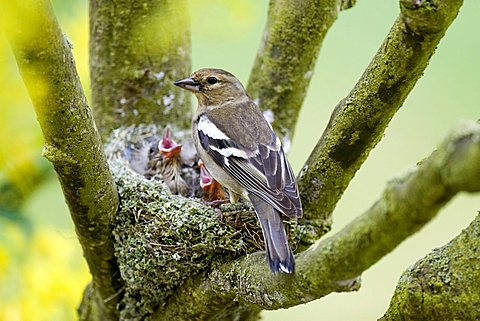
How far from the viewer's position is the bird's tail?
2.78 metres

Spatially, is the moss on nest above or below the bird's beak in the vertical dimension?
below

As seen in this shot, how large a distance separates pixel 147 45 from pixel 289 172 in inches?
51.1

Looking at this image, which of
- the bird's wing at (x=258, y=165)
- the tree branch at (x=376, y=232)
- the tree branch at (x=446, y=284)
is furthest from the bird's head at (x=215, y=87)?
the tree branch at (x=446, y=284)

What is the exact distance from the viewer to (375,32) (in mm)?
7984

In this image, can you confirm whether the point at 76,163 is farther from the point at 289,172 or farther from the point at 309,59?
the point at 309,59

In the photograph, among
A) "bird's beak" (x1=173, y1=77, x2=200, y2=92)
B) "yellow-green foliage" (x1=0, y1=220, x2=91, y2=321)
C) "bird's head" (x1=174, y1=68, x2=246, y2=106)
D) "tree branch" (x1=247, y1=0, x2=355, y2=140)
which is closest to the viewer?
"yellow-green foliage" (x1=0, y1=220, x2=91, y2=321)

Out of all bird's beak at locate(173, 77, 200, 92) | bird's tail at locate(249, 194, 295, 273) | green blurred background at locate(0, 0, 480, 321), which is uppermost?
bird's tail at locate(249, 194, 295, 273)

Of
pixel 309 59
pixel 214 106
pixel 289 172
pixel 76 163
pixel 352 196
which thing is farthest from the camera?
pixel 352 196

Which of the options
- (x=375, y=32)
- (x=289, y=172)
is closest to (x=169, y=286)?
(x=289, y=172)

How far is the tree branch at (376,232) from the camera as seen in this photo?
1859 millimetres

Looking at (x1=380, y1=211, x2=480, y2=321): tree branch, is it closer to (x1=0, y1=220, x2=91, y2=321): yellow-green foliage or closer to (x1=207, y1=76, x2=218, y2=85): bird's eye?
(x1=0, y1=220, x2=91, y2=321): yellow-green foliage

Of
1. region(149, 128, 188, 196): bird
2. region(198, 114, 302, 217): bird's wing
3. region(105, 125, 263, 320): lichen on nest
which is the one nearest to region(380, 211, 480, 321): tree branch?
region(198, 114, 302, 217): bird's wing

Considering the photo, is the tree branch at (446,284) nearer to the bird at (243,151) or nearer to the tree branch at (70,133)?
the bird at (243,151)

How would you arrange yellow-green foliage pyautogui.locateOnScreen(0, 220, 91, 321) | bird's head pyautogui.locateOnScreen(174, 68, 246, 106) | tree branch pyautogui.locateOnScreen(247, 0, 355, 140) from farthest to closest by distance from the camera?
bird's head pyautogui.locateOnScreen(174, 68, 246, 106) → tree branch pyautogui.locateOnScreen(247, 0, 355, 140) → yellow-green foliage pyautogui.locateOnScreen(0, 220, 91, 321)
